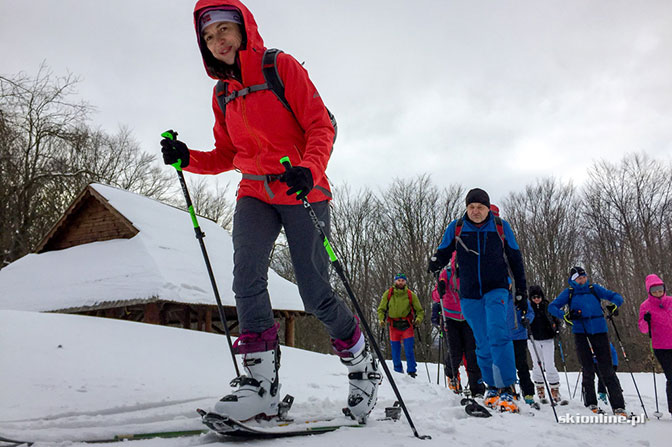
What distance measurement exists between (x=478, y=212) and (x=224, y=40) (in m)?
2.83

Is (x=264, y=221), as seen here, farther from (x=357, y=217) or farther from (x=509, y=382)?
(x=357, y=217)

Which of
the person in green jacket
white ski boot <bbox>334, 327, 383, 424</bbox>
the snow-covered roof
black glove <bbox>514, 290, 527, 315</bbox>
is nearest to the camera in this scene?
white ski boot <bbox>334, 327, 383, 424</bbox>

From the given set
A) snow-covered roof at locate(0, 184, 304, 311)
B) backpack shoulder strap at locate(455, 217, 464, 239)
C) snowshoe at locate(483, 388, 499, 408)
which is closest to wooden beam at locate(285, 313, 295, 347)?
snow-covered roof at locate(0, 184, 304, 311)

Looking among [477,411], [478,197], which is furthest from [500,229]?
[477,411]

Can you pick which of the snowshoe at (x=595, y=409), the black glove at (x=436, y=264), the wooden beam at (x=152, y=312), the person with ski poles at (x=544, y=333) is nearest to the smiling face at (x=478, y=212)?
the black glove at (x=436, y=264)

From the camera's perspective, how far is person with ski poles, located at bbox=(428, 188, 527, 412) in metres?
3.75

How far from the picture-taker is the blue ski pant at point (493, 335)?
3666 mm

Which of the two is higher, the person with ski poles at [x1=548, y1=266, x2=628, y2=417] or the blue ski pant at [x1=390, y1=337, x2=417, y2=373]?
the person with ski poles at [x1=548, y1=266, x2=628, y2=417]

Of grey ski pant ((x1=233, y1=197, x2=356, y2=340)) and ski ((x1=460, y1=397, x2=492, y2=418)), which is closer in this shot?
grey ski pant ((x1=233, y1=197, x2=356, y2=340))

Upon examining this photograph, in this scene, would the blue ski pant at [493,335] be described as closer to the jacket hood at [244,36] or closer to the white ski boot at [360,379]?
the white ski boot at [360,379]

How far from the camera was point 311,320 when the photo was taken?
29547 mm

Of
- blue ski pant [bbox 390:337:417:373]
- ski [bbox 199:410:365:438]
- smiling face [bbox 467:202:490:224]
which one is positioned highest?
smiling face [bbox 467:202:490:224]

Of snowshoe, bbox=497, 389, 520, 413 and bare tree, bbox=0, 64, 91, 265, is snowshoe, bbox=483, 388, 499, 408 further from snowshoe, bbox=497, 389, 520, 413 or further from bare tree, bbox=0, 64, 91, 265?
bare tree, bbox=0, 64, 91, 265

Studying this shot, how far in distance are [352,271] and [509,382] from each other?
83.0 feet
